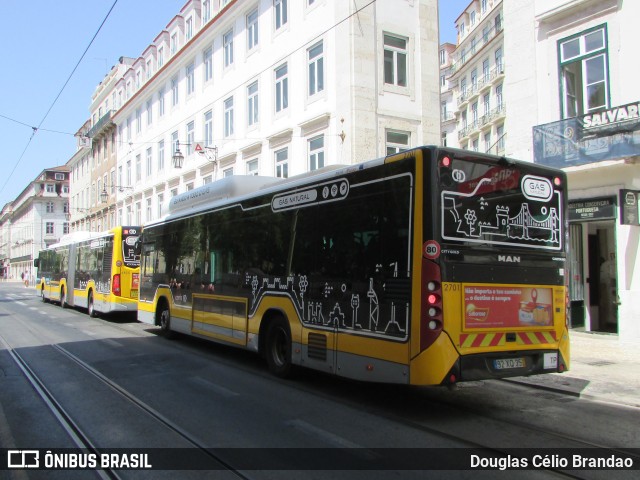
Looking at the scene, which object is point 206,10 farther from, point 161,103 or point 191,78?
point 161,103

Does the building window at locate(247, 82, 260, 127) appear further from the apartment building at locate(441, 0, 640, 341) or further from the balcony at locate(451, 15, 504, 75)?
the balcony at locate(451, 15, 504, 75)

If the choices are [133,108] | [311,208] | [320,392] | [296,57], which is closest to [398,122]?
[296,57]

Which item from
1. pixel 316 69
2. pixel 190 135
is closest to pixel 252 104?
pixel 316 69

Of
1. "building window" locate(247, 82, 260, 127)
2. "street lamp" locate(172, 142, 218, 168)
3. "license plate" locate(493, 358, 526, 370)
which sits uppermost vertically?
"building window" locate(247, 82, 260, 127)

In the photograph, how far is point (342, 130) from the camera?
1769cm

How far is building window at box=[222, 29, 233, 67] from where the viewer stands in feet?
81.1

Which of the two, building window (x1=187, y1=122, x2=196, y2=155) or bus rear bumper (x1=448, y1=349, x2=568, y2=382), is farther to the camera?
building window (x1=187, y1=122, x2=196, y2=155)

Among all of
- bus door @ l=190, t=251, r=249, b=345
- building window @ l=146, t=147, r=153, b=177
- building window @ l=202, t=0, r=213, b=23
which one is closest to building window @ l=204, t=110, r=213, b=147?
building window @ l=202, t=0, r=213, b=23

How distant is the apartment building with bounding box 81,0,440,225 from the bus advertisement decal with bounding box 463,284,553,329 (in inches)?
462

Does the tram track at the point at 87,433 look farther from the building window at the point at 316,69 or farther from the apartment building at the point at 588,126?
the building window at the point at 316,69

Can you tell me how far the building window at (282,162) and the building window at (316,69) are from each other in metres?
2.70

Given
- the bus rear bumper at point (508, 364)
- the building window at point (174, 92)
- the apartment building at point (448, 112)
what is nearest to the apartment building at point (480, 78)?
the apartment building at point (448, 112)

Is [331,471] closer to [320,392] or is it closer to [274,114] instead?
[320,392]

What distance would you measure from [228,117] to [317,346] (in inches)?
781
